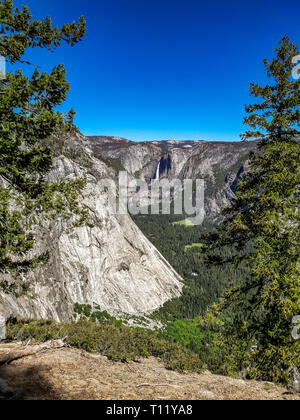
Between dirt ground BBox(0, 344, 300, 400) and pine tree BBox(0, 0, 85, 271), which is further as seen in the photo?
pine tree BBox(0, 0, 85, 271)

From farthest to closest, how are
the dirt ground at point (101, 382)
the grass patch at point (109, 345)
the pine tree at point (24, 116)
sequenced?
the grass patch at point (109, 345) → the pine tree at point (24, 116) → the dirt ground at point (101, 382)

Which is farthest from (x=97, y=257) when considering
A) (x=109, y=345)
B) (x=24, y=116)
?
(x=24, y=116)

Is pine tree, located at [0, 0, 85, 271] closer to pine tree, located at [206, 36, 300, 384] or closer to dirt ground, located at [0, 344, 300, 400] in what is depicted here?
dirt ground, located at [0, 344, 300, 400]

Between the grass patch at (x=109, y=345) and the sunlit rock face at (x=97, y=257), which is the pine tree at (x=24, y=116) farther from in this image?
the sunlit rock face at (x=97, y=257)

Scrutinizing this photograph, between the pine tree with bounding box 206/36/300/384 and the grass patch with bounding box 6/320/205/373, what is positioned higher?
the pine tree with bounding box 206/36/300/384

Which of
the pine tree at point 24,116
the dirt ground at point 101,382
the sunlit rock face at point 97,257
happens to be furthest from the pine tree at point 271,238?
the sunlit rock face at point 97,257

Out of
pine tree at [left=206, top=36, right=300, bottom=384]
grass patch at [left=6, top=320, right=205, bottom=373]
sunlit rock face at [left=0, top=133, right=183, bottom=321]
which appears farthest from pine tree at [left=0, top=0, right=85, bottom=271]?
sunlit rock face at [left=0, top=133, right=183, bottom=321]

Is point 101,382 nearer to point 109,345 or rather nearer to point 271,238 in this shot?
point 109,345
